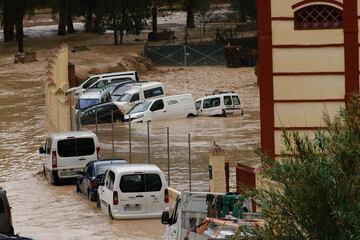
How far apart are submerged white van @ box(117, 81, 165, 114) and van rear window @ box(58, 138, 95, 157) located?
2139 cm

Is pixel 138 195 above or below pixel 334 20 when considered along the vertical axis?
below

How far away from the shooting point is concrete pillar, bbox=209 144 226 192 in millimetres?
31733

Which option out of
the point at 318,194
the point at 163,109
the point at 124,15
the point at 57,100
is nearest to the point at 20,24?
the point at 124,15

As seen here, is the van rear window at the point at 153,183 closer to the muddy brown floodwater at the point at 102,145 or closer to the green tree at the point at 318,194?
the muddy brown floodwater at the point at 102,145

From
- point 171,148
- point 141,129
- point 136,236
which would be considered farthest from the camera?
point 141,129

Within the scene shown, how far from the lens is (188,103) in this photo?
2357 inches

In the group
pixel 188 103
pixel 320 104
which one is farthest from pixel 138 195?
pixel 188 103

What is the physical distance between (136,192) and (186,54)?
55395 mm

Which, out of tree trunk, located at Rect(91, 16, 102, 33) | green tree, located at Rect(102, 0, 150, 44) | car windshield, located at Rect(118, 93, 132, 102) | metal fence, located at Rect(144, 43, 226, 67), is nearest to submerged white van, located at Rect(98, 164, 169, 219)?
car windshield, located at Rect(118, 93, 132, 102)

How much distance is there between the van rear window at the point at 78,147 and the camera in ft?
127

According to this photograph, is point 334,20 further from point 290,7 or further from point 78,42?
point 78,42

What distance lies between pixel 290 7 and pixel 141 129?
2967 centimetres

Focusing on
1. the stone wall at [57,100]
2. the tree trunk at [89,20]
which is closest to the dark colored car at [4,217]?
the stone wall at [57,100]

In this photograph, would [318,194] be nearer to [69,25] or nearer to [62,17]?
[62,17]
